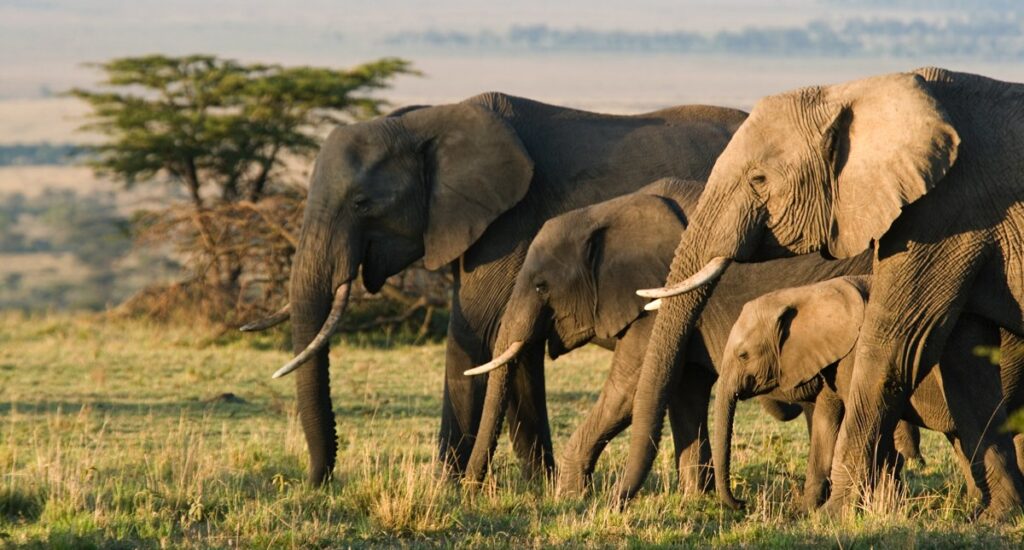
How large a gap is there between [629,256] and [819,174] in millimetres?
1994

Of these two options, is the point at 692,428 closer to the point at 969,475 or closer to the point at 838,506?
the point at 838,506

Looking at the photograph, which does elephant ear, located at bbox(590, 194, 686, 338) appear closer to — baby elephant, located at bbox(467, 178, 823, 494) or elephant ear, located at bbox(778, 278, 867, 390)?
baby elephant, located at bbox(467, 178, 823, 494)

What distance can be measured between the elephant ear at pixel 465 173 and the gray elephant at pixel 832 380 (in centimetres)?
214

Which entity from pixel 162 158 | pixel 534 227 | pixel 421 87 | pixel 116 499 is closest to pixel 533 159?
pixel 534 227

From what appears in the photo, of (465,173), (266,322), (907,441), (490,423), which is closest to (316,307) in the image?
(266,322)

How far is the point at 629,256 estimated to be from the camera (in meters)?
9.84

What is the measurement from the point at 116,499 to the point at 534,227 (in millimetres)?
3227

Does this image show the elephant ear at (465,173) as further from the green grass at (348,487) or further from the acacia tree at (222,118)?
the acacia tree at (222,118)

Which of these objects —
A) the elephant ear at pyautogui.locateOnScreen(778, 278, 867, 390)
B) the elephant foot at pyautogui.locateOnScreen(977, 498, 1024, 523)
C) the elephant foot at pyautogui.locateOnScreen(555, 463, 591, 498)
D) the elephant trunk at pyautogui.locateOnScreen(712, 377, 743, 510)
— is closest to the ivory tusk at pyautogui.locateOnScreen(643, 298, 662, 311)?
the elephant trunk at pyautogui.locateOnScreen(712, 377, 743, 510)

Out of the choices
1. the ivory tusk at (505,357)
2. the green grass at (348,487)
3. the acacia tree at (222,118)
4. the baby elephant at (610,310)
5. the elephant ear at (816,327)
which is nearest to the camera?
the green grass at (348,487)

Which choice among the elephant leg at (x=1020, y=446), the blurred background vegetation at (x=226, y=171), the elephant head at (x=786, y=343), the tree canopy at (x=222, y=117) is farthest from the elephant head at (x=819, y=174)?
the tree canopy at (x=222, y=117)

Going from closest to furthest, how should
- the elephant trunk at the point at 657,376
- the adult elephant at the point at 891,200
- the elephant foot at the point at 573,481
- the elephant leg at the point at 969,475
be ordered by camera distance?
the adult elephant at the point at 891,200 → the elephant leg at the point at 969,475 → the elephant trunk at the point at 657,376 → the elephant foot at the point at 573,481

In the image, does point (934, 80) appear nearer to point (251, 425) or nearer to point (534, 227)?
point (534, 227)

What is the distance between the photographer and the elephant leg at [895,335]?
26.2ft
